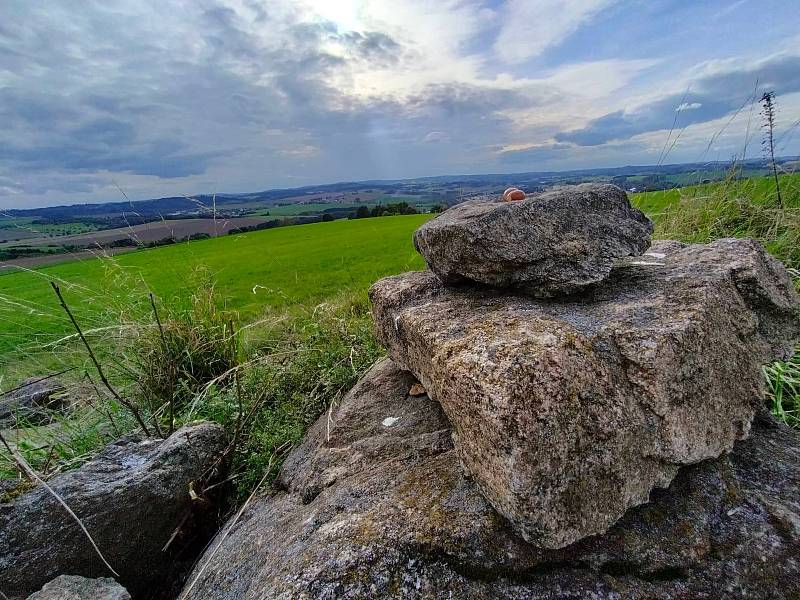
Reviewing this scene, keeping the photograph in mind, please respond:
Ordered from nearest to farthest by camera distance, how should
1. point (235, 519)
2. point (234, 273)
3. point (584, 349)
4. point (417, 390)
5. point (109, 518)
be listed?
point (584, 349)
point (109, 518)
point (235, 519)
point (417, 390)
point (234, 273)

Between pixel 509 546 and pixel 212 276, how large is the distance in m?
7.15

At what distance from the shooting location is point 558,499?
2.04m

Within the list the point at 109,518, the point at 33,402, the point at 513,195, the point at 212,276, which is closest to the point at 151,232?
the point at 212,276

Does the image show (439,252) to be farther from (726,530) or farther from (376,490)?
(726,530)

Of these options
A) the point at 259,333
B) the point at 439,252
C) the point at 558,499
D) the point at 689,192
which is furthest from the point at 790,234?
the point at 259,333

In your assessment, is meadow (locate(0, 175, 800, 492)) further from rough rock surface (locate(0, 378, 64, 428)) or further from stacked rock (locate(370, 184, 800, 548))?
stacked rock (locate(370, 184, 800, 548))

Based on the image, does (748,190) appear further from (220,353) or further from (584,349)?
(220,353)

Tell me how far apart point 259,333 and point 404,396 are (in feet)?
14.2

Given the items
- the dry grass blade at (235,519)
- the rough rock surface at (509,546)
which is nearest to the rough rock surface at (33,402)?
the dry grass blade at (235,519)

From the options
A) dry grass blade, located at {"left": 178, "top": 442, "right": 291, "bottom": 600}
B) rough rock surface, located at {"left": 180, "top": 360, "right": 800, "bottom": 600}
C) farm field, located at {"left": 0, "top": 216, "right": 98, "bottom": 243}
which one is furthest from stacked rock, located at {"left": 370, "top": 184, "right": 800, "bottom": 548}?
farm field, located at {"left": 0, "top": 216, "right": 98, "bottom": 243}

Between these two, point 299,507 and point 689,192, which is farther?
point 689,192

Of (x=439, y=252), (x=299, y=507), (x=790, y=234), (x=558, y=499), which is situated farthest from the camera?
(x=790, y=234)

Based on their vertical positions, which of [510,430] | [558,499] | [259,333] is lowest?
[259,333]

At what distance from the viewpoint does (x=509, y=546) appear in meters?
2.20
